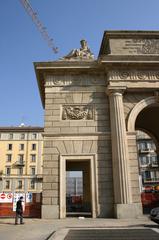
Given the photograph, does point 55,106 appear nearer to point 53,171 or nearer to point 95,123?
point 95,123

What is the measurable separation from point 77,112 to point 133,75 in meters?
4.95

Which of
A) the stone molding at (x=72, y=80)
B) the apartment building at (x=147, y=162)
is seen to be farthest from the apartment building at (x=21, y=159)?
the stone molding at (x=72, y=80)

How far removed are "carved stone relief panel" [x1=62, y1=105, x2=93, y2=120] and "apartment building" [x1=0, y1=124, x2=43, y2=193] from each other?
156ft

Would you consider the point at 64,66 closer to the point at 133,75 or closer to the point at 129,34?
the point at 133,75

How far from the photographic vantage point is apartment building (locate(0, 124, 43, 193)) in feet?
209

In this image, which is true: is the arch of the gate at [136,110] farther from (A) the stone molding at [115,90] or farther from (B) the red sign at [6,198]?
(B) the red sign at [6,198]

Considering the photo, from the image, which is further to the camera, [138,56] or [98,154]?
[138,56]

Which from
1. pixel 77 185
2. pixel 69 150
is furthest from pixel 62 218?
pixel 77 185

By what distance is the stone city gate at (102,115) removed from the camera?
17062mm

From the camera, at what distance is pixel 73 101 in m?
19.5

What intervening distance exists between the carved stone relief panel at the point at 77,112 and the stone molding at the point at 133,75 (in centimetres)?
280

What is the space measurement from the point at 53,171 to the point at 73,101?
207 inches

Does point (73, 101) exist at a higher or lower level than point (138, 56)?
lower

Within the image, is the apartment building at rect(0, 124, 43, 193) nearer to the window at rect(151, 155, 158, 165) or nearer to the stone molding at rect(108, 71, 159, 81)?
the window at rect(151, 155, 158, 165)
